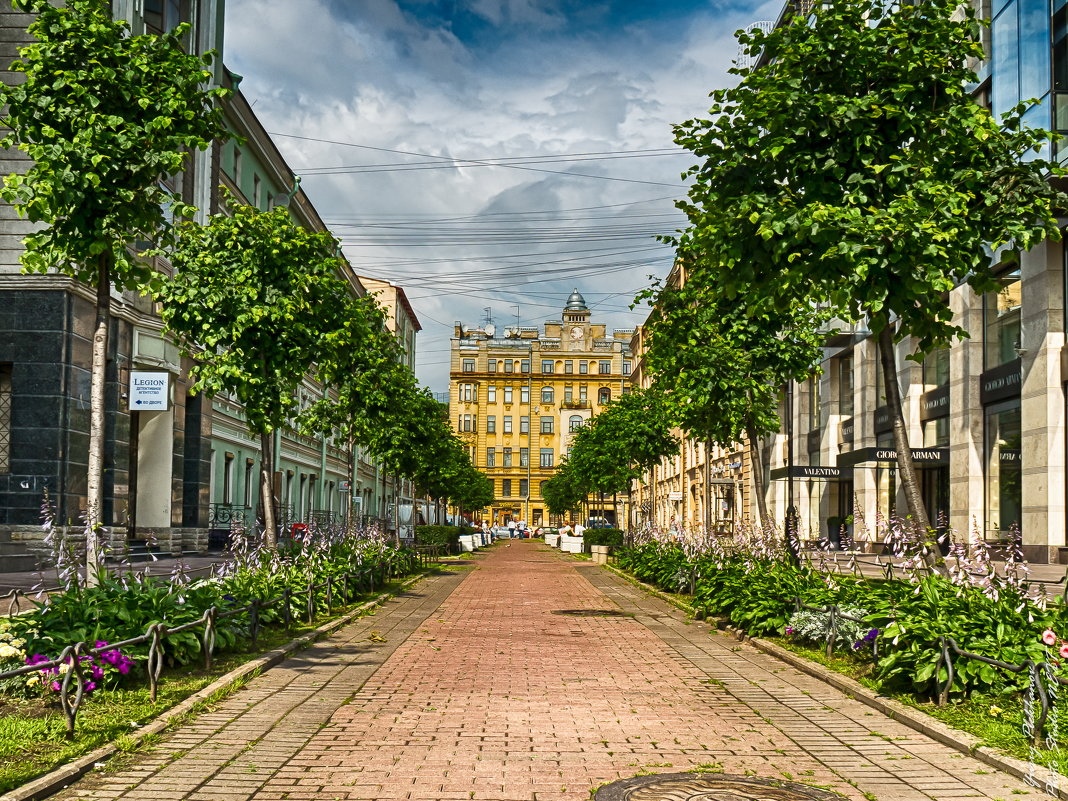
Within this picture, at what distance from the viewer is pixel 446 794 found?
658cm

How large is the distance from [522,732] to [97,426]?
5395 millimetres

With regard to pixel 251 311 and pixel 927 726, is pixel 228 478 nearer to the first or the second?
pixel 251 311

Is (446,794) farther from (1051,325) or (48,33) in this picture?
(1051,325)

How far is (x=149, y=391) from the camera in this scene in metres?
25.8

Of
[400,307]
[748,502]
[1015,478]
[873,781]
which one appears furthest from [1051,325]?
[400,307]

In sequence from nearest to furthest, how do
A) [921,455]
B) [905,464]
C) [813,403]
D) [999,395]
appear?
1. [905,464]
2. [999,395]
3. [921,455]
4. [813,403]

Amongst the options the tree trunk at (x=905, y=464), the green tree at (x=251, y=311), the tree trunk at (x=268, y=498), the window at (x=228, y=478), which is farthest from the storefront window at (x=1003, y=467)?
the window at (x=228, y=478)

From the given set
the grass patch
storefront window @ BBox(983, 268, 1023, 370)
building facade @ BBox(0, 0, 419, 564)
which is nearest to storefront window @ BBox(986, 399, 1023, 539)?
storefront window @ BBox(983, 268, 1023, 370)

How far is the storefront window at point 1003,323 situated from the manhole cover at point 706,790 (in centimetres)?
2339

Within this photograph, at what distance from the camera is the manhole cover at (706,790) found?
644 cm

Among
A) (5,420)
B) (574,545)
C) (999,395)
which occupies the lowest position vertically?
(574,545)

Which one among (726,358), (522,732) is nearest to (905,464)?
(522,732)

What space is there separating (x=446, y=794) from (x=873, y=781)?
101 inches

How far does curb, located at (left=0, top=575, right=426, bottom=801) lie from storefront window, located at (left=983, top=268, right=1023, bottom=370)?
20.3 m
